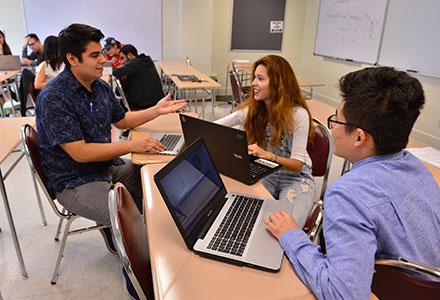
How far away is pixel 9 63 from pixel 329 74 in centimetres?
513

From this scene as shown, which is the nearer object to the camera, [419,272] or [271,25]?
[419,272]

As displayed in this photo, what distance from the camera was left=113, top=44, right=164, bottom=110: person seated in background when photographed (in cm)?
357

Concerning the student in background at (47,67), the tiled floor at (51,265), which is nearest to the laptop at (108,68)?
the student in background at (47,67)

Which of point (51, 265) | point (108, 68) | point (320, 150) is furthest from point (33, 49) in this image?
point (320, 150)

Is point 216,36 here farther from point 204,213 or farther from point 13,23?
Result: point 204,213

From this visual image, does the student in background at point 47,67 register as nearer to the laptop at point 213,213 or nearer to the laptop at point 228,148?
the laptop at point 228,148

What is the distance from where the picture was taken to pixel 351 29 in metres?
5.47

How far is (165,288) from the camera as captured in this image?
864 mm

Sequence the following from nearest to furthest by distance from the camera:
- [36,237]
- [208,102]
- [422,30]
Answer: [36,237] → [422,30] → [208,102]

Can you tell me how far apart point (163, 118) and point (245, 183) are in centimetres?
115

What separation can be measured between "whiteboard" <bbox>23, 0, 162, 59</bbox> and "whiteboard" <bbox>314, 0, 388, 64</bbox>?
9.97 ft

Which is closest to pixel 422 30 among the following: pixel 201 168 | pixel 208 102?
pixel 208 102

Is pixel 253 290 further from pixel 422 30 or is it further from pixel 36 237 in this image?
pixel 422 30

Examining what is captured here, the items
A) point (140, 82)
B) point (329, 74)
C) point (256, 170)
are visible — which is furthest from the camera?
point (329, 74)
